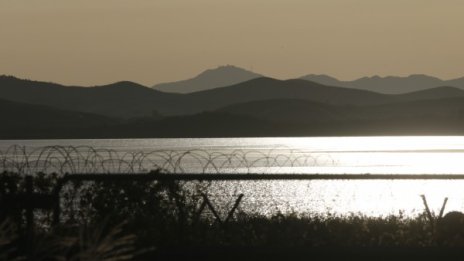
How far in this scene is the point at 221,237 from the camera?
23.8m

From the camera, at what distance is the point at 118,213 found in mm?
24922

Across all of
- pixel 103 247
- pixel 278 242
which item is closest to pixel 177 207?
pixel 278 242

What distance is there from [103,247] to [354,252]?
9.09 m

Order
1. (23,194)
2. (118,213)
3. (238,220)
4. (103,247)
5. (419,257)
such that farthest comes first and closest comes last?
(238,220) → (118,213) → (23,194) → (419,257) → (103,247)

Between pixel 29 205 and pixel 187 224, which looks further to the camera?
pixel 187 224

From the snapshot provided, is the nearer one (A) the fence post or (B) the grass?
(A) the fence post

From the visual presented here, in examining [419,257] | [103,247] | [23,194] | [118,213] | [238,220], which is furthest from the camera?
[238,220]

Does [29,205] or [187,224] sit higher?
[29,205]

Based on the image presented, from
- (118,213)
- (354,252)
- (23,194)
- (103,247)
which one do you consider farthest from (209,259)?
(103,247)

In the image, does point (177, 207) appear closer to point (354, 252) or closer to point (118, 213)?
point (118, 213)

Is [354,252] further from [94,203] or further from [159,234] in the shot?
[94,203]

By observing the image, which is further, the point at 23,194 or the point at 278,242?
the point at 278,242

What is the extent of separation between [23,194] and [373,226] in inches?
316

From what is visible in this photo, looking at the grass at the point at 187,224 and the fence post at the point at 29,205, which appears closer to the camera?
the fence post at the point at 29,205
